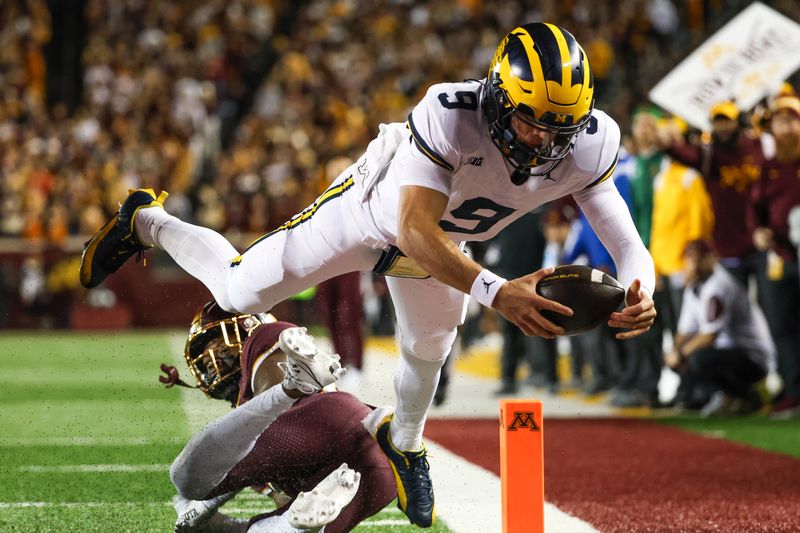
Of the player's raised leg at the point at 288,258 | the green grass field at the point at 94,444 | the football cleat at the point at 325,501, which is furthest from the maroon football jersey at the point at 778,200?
the football cleat at the point at 325,501

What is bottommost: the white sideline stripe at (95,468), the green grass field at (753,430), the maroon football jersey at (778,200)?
the green grass field at (753,430)

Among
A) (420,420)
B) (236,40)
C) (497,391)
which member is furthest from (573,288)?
(236,40)

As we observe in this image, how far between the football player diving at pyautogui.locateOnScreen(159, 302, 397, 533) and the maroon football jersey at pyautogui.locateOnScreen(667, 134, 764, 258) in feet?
14.5

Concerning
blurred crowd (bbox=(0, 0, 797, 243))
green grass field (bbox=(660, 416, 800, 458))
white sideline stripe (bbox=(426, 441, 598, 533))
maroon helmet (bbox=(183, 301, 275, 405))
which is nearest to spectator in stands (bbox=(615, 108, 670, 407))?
green grass field (bbox=(660, 416, 800, 458))

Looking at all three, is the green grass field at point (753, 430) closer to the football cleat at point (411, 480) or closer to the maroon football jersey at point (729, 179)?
the maroon football jersey at point (729, 179)

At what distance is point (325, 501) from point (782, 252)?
190 inches

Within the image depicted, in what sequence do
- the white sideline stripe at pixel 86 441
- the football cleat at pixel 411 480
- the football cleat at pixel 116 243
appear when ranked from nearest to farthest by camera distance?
the football cleat at pixel 411 480
the football cleat at pixel 116 243
the white sideline stripe at pixel 86 441

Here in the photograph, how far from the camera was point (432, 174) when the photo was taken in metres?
3.44

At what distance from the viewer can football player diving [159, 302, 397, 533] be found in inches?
124

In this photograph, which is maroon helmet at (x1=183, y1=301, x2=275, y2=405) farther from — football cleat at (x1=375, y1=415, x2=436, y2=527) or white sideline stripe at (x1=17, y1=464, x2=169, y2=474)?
white sideline stripe at (x1=17, y1=464, x2=169, y2=474)

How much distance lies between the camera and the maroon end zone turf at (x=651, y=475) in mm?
4211

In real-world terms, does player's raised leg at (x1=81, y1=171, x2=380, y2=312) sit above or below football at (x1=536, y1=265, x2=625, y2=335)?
A: below

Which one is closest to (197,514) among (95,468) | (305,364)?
(305,364)

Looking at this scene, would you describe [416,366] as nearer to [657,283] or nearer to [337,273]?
[337,273]
